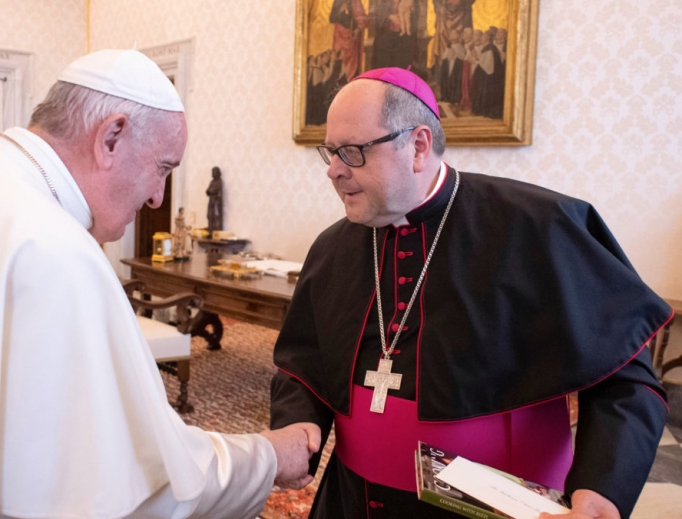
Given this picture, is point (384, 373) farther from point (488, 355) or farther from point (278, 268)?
point (278, 268)

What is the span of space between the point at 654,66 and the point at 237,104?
4.42 meters

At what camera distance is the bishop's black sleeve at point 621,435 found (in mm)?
1496

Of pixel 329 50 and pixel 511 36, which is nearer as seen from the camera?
pixel 511 36

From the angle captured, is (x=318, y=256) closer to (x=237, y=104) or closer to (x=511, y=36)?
(x=511, y=36)

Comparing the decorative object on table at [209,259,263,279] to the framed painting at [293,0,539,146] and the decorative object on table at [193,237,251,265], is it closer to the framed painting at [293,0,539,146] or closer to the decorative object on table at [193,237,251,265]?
the framed painting at [293,0,539,146]

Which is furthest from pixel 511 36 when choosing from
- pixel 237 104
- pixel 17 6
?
pixel 17 6

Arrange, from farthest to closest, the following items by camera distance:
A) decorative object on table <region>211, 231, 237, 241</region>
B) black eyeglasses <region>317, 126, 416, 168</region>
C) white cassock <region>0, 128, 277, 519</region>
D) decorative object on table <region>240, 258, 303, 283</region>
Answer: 1. decorative object on table <region>211, 231, 237, 241</region>
2. decorative object on table <region>240, 258, 303, 283</region>
3. black eyeglasses <region>317, 126, 416, 168</region>
4. white cassock <region>0, 128, 277, 519</region>

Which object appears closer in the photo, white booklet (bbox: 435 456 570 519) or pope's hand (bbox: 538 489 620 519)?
white booklet (bbox: 435 456 570 519)

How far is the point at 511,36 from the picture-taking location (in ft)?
Result: 16.2

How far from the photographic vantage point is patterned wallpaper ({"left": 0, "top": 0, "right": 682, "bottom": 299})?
14.6ft

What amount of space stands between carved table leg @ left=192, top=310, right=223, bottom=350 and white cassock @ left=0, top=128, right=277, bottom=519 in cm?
527

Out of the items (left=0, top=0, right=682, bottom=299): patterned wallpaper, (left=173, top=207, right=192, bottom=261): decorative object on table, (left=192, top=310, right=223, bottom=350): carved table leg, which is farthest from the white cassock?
(left=192, top=310, right=223, bottom=350): carved table leg

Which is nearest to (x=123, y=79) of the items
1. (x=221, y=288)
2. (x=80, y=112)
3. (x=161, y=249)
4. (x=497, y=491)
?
(x=80, y=112)

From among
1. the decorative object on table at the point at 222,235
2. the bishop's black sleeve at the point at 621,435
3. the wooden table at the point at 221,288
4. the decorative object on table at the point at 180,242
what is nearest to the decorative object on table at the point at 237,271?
the wooden table at the point at 221,288
